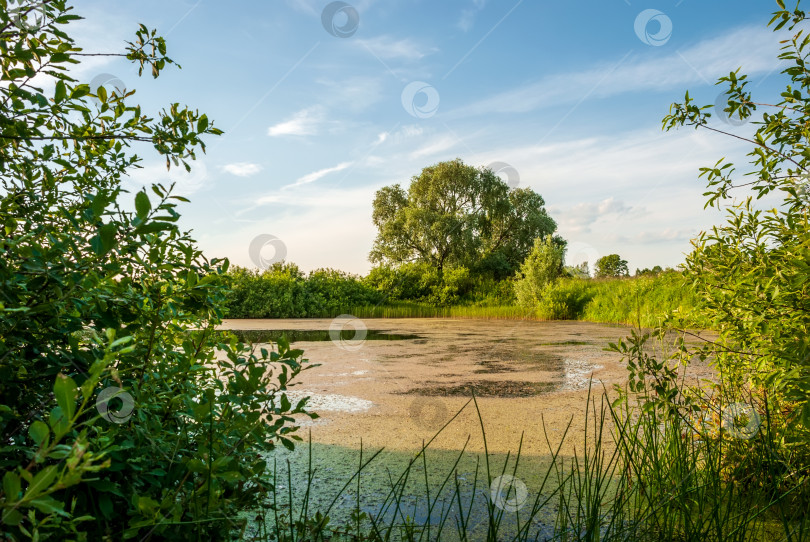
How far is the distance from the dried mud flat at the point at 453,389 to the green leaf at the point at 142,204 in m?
0.99

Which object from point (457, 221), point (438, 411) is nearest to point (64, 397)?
point (438, 411)

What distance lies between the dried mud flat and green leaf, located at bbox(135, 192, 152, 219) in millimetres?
989

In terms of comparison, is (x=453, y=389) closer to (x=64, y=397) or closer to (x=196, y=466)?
(x=196, y=466)

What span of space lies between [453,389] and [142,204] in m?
2.93

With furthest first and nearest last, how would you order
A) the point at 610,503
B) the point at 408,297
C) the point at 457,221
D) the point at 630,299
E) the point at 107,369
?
the point at 457,221
the point at 408,297
the point at 630,299
the point at 610,503
the point at 107,369

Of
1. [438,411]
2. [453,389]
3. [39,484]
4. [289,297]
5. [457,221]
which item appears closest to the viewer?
[39,484]

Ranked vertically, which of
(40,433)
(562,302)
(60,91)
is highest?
(60,91)

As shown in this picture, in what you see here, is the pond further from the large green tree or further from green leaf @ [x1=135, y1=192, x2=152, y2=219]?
the large green tree

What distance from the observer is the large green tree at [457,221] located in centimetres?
2061

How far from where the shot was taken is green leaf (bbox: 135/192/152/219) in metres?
0.72

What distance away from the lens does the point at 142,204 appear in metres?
0.73

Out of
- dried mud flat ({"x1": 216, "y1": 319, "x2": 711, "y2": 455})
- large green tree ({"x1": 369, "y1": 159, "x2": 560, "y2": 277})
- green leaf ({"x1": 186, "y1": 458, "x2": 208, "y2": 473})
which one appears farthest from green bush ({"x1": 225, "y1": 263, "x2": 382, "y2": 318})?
green leaf ({"x1": 186, "y1": 458, "x2": 208, "y2": 473})

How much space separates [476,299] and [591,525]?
13.5m

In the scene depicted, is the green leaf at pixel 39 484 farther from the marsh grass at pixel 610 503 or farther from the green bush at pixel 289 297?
the green bush at pixel 289 297
